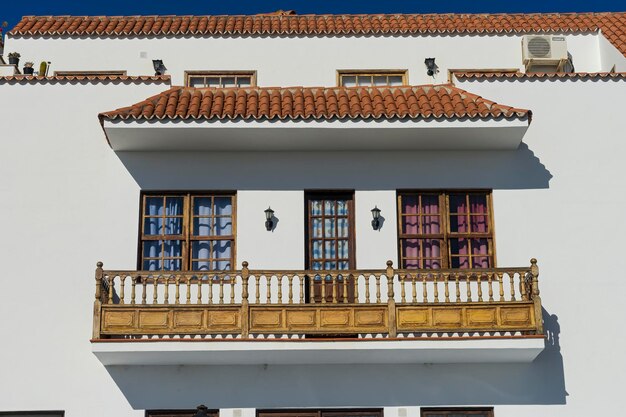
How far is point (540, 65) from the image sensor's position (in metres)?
18.3

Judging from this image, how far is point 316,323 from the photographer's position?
14.0 metres

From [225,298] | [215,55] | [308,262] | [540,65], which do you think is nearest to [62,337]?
[225,298]

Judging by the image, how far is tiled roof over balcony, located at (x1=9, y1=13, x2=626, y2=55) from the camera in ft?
60.4

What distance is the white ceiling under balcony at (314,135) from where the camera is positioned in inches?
576

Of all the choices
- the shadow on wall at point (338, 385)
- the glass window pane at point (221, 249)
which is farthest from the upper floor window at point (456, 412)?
the glass window pane at point (221, 249)

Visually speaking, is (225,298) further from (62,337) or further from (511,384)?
(511,384)

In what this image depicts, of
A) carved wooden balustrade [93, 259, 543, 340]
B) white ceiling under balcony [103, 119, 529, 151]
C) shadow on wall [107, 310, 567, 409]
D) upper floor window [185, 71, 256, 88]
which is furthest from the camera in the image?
upper floor window [185, 71, 256, 88]

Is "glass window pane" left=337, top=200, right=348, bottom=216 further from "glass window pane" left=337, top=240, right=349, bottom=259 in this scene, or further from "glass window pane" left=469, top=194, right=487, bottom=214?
"glass window pane" left=469, top=194, right=487, bottom=214

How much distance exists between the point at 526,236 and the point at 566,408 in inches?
105

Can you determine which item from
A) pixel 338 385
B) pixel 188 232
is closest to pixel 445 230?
pixel 338 385

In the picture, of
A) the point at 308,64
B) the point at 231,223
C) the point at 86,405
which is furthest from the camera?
the point at 308,64

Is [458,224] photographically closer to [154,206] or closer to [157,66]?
[154,206]

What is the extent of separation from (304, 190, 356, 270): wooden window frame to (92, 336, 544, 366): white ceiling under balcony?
1.64 meters

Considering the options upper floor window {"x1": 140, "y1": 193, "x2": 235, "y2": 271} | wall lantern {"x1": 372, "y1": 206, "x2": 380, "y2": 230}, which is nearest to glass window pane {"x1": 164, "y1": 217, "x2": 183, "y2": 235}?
upper floor window {"x1": 140, "y1": 193, "x2": 235, "y2": 271}
